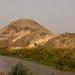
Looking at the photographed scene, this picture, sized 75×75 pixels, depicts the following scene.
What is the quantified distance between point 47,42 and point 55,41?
3.28 m

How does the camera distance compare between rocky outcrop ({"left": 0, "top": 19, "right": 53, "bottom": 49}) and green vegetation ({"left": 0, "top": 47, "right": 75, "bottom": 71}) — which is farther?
rocky outcrop ({"left": 0, "top": 19, "right": 53, "bottom": 49})

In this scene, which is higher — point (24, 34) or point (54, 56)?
point (24, 34)

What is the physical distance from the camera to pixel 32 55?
208ft

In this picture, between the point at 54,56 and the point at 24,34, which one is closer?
the point at 54,56

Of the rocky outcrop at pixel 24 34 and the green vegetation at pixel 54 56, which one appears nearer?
the green vegetation at pixel 54 56

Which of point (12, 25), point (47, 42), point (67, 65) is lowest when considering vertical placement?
point (67, 65)

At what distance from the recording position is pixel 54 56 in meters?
56.0

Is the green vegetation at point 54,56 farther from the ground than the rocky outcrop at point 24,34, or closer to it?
closer to it

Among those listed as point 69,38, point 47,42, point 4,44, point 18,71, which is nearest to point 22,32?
point 4,44

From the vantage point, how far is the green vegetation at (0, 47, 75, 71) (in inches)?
1831

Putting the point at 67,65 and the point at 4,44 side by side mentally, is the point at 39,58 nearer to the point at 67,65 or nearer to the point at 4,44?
the point at 67,65

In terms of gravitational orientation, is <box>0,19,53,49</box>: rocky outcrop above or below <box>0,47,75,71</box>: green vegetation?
above

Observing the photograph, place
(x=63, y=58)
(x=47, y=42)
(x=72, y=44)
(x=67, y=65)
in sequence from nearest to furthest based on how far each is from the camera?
(x=67, y=65) < (x=63, y=58) < (x=72, y=44) < (x=47, y=42)

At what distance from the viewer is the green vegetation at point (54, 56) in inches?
1831
